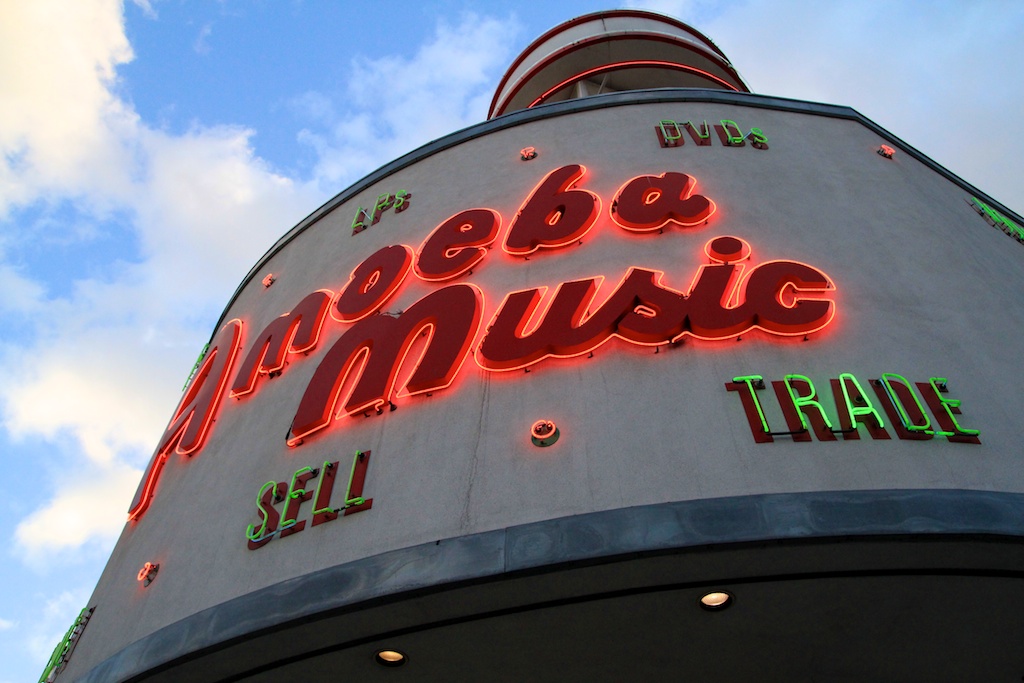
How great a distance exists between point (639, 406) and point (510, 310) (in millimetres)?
Answer: 2008

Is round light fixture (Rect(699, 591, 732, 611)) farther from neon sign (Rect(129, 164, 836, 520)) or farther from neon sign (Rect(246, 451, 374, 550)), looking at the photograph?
neon sign (Rect(246, 451, 374, 550))

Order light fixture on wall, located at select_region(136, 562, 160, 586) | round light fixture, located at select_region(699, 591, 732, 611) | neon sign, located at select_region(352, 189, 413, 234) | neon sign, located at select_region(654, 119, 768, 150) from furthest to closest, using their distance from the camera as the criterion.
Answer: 1. neon sign, located at select_region(352, 189, 413, 234)
2. neon sign, located at select_region(654, 119, 768, 150)
3. light fixture on wall, located at select_region(136, 562, 160, 586)
4. round light fixture, located at select_region(699, 591, 732, 611)

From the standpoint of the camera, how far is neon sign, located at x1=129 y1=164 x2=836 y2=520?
7977mm

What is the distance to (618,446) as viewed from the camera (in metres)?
6.96

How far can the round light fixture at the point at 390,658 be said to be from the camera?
6762 millimetres

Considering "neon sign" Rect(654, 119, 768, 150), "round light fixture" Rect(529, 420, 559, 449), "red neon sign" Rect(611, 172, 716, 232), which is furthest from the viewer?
"neon sign" Rect(654, 119, 768, 150)

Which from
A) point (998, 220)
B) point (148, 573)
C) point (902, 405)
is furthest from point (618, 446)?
point (998, 220)

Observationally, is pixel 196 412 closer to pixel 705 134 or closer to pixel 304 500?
pixel 304 500

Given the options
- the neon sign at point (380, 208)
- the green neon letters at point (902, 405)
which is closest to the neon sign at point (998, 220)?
the green neon letters at point (902, 405)

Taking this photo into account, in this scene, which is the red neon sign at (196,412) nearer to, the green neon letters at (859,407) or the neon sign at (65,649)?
the neon sign at (65,649)

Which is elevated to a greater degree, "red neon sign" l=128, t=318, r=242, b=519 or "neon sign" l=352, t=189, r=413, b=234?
"neon sign" l=352, t=189, r=413, b=234

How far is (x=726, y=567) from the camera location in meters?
5.99

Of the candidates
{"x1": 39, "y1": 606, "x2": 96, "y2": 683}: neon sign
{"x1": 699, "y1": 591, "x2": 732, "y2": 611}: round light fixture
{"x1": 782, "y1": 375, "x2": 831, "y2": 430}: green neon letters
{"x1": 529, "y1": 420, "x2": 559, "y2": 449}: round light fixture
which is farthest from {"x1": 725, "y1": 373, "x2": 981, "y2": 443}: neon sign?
{"x1": 39, "y1": 606, "x2": 96, "y2": 683}: neon sign

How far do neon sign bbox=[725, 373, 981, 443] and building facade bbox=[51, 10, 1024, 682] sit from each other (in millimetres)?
33
